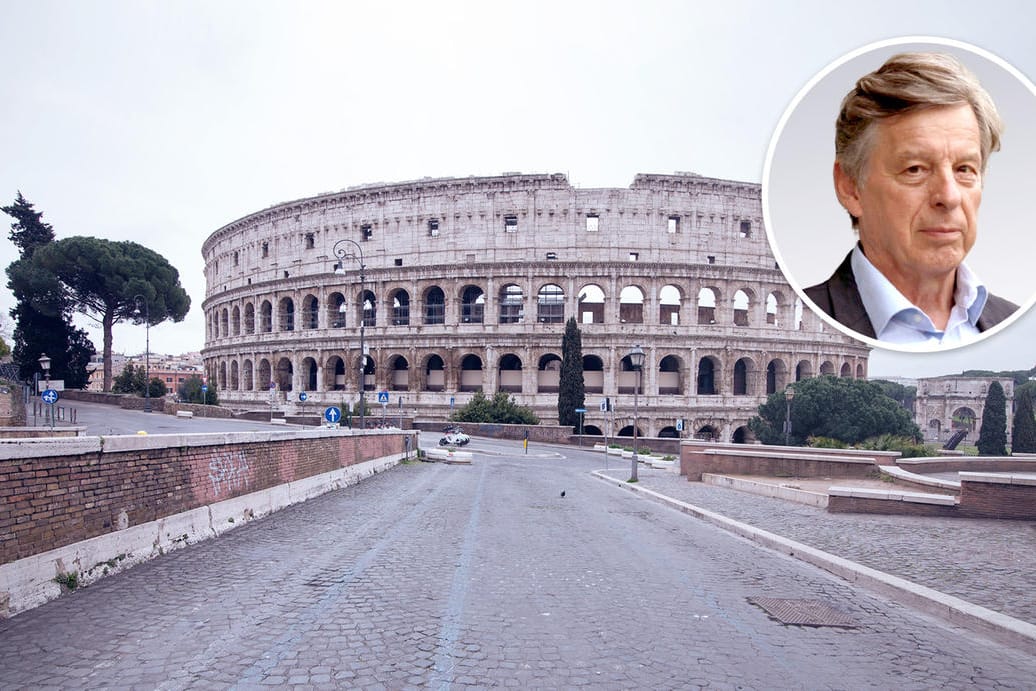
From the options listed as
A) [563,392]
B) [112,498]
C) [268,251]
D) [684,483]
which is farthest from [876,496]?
[268,251]

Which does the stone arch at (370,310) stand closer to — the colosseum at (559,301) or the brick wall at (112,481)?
the colosseum at (559,301)

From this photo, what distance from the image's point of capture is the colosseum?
150 feet

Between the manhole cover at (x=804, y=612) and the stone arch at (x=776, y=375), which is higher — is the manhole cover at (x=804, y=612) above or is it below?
below

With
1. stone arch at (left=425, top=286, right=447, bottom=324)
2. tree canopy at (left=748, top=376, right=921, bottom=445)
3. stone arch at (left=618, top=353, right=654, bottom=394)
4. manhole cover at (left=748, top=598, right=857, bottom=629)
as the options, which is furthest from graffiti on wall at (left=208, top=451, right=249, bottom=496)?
stone arch at (left=425, top=286, right=447, bottom=324)

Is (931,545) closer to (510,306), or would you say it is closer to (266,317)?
(510,306)

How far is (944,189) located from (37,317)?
68.1 m

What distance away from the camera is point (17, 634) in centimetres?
473

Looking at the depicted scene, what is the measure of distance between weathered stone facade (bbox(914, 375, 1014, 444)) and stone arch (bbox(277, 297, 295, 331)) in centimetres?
5337

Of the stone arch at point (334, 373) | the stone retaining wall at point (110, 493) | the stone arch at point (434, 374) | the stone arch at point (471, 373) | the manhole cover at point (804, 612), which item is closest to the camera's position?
the stone retaining wall at point (110, 493)

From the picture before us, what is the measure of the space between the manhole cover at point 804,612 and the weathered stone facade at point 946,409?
169 ft

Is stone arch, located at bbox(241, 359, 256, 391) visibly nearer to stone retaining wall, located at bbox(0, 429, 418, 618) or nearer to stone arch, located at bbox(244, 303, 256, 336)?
stone arch, located at bbox(244, 303, 256, 336)

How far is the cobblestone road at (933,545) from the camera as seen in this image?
632 cm

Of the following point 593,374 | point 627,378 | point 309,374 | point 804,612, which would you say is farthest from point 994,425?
point 309,374

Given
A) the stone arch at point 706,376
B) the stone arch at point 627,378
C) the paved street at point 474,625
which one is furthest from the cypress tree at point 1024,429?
the paved street at point 474,625
